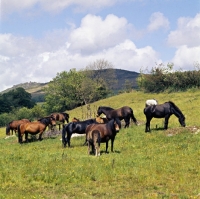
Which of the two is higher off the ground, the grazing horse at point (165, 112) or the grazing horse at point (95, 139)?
the grazing horse at point (165, 112)

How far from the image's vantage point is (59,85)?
84.3m

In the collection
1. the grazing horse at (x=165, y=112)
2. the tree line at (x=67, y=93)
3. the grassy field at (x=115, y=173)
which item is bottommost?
the grassy field at (x=115, y=173)

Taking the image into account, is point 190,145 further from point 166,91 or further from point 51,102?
point 51,102

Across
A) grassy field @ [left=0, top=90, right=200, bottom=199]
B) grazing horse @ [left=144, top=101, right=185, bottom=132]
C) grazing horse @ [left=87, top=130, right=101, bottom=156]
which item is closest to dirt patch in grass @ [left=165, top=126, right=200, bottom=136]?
grassy field @ [left=0, top=90, right=200, bottom=199]

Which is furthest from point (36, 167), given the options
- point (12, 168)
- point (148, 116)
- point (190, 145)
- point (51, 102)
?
point (51, 102)

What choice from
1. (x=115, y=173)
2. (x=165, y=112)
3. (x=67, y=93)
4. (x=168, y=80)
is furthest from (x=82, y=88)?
(x=115, y=173)

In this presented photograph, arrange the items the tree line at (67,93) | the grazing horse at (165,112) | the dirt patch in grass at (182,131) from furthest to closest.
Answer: the tree line at (67,93)
the grazing horse at (165,112)
the dirt patch in grass at (182,131)

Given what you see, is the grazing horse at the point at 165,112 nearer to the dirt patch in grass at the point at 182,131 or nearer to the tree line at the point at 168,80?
the dirt patch in grass at the point at 182,131

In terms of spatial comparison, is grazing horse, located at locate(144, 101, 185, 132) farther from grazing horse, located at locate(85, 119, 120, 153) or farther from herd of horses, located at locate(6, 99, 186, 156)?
grazing horse, located at locate(85, 119, 120, 153)

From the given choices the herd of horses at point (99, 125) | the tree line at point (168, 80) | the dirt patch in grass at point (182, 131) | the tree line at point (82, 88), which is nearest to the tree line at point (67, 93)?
the tree line at point (82, 88)

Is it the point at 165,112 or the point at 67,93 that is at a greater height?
the point at 67,93

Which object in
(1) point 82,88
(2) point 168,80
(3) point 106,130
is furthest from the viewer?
(1) point 82,88

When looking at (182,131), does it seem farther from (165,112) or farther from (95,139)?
(95,139)

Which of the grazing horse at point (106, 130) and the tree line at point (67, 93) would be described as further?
the tree line at point (67, 93)
